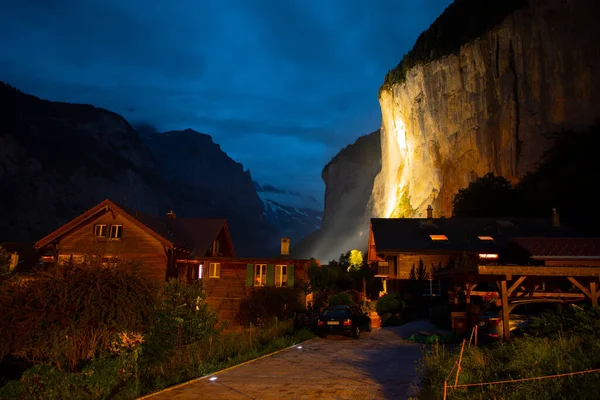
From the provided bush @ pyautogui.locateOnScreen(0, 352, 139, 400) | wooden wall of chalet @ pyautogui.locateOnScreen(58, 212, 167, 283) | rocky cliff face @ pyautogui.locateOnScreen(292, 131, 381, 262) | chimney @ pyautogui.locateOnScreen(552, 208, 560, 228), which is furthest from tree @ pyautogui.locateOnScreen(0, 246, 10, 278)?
rocky cliff face @ pyautogui.locateOnScreen(292, 131, 381, 262)

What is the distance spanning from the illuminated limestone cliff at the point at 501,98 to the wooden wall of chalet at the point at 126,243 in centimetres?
4109

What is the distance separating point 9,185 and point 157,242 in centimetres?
6509

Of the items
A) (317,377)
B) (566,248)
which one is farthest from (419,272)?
(317,377)

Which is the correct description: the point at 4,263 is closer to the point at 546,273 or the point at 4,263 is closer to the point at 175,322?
the point at 175,322

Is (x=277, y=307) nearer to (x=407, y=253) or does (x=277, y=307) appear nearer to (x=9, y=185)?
(x=407, y=253)

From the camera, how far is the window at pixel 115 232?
3016 cm

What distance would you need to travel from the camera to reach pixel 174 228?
3575 centimetres

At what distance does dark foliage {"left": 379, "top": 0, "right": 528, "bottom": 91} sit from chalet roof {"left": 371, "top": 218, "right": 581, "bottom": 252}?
29.5m

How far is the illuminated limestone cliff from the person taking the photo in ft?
161

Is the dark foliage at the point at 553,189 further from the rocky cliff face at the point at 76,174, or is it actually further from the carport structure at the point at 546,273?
the rocky cliff face at the point at 76,174

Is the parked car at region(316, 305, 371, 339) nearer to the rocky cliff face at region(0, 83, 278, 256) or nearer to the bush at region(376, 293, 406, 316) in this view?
the bush at region(376, 293, 406, 316)

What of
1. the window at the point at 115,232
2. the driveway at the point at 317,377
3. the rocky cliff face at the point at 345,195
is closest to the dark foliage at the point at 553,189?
the driveway at the point at 317,377

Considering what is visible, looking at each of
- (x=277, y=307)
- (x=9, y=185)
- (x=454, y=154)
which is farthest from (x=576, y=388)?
(x=9, y=185)

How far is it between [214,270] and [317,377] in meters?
20.7
